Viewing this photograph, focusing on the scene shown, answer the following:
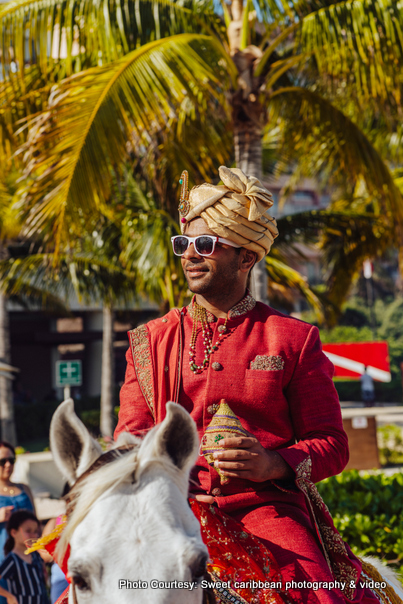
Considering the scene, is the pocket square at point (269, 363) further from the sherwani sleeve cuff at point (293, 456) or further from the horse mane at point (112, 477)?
the horse mane at point (112, 477)

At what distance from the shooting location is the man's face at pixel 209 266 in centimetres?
230

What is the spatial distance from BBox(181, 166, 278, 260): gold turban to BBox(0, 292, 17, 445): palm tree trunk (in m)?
13.1

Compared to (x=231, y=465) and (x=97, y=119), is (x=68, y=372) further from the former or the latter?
(x=231, y=465)

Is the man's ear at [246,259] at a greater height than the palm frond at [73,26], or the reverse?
the palm frond at [73,26]

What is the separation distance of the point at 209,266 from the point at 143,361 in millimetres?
468

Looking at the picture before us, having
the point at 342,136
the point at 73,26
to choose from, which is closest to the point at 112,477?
the point at 73,26

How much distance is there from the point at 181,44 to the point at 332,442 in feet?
14.7

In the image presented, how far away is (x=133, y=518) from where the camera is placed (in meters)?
1.42

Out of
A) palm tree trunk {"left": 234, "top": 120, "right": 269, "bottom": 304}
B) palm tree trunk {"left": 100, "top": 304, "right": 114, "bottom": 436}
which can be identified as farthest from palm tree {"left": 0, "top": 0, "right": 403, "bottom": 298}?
palm tree trunk {"left": 100, "top": 304, "right": 114, "bottom": 436}

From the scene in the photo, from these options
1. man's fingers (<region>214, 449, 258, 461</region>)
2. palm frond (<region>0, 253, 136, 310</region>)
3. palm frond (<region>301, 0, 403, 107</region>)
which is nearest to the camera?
man's fingers (<region>214, 449, 258, 461</region>)

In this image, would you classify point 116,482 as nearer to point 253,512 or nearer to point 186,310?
point 253,512

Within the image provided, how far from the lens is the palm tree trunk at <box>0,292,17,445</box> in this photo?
14328 mm

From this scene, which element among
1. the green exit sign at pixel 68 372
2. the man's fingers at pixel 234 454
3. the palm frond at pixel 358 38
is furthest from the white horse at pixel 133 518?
the green exit sign at pixel 68 372

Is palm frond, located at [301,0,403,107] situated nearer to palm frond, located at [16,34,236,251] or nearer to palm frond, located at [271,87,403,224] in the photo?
palm frond, located at [271,87,403,224]
